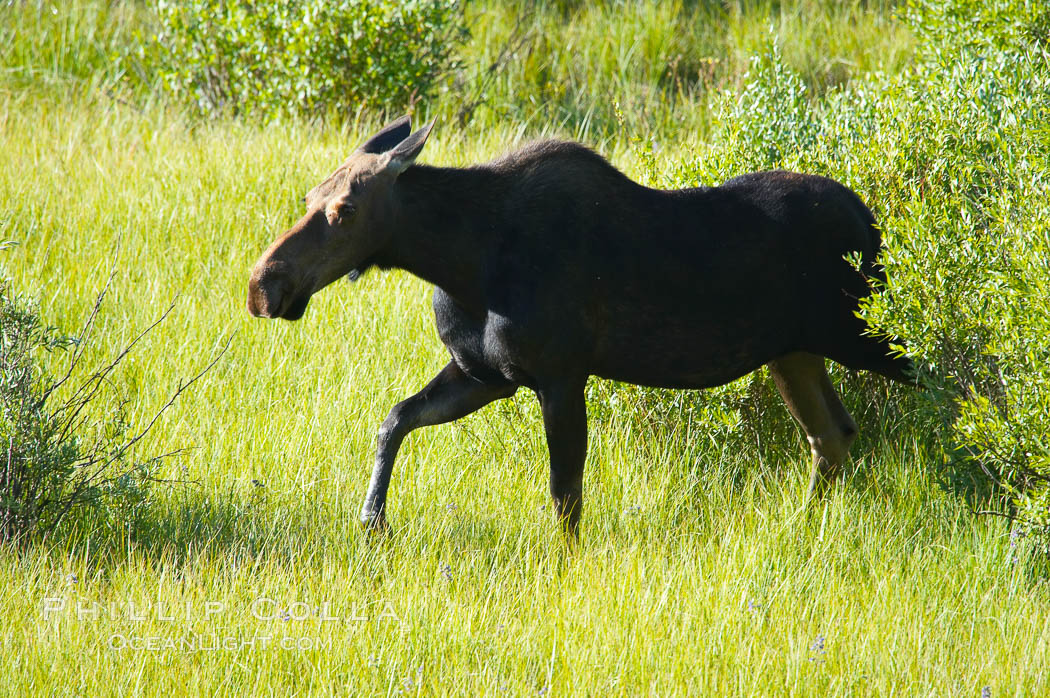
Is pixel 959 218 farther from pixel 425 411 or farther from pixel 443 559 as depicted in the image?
pixel 443 559

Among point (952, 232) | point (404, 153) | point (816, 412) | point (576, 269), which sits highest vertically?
point (404, 153)

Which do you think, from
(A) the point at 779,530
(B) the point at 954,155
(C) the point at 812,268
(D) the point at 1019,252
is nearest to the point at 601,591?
(A) the point at 779,530

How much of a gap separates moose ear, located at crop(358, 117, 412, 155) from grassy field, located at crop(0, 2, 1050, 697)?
157 cm

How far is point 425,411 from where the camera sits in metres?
4.81

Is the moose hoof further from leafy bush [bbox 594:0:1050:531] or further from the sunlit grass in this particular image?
leafy bush [bbox 594:0:1050:531]

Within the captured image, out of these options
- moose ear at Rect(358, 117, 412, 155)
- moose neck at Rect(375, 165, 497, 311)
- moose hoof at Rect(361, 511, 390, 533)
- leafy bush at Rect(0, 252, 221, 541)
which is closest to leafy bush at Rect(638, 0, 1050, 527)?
moose neck at Rect(375, 165, 497, 311)

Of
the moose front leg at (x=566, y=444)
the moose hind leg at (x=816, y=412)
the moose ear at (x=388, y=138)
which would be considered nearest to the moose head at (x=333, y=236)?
the moose ear at (x=388, y=138)

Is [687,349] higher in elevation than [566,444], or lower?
higher

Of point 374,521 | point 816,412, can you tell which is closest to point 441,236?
point 374,521

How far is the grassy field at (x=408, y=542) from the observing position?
385 cm

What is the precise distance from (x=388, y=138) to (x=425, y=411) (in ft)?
3.73

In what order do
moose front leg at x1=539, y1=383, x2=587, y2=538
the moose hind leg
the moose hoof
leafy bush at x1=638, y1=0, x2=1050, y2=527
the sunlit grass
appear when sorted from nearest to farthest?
the sunlit grass
leafy bush at x1=638, y1=0, x2=1050, y2=527
moose front leg at x1=539, y1=383, x2=587, y2=538
the moose hoof
the moose hind leg

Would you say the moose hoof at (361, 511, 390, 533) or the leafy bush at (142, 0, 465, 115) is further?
the leafy bush at (142, 0, 465, 115)

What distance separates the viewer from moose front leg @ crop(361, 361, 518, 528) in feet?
15.7
